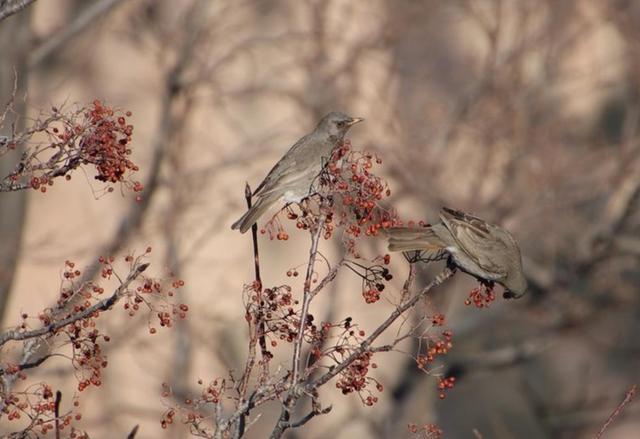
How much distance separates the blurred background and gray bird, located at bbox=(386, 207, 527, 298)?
592cm

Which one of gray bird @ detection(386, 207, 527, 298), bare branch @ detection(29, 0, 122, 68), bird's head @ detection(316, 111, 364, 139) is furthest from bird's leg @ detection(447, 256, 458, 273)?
bare branch @ detection(29, 0, 122, 68)

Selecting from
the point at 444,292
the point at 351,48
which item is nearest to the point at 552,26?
the point at 351,48

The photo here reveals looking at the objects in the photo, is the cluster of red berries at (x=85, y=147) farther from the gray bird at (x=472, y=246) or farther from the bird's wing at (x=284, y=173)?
the bird's wing at (x=284, y=173)

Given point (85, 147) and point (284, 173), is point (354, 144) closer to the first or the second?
point (284, 173)

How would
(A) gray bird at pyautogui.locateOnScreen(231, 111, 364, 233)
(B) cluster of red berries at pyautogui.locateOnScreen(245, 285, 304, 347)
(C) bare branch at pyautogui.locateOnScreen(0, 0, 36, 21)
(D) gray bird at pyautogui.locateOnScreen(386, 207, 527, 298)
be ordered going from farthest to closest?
(A) gray bird at pyautogui.locateOnScreen(231, 111, 364, 233), (D) gray bird at pyautogui.locateOnScreen(386, 207, 527, 298), (C) bare branch at pyautogui.locateOnScreen(0, 0, 36, 21), (B) cluster of red berries at pyautogui.locateOnScreen(245, 285, 304, 347)

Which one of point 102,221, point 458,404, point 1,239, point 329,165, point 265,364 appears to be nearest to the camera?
point 265,364

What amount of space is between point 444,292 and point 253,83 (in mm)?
2904

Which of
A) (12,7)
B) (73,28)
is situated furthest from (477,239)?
(73,28)

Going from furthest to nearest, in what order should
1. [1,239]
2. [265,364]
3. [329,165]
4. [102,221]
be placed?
[102,221], [1,239], [329,165], [265,364]

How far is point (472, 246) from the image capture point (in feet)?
17.6

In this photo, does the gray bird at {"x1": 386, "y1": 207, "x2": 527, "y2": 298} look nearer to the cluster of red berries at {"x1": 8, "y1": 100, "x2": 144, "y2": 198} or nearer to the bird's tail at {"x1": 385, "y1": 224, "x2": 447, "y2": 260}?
the bird's tail at {"x1": 385, "y1": 224, "x2": 447, "y2": 260}

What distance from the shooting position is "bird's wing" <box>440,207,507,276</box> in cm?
525

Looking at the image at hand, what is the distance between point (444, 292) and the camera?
1241cm

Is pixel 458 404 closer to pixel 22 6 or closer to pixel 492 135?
pixel 492 135
